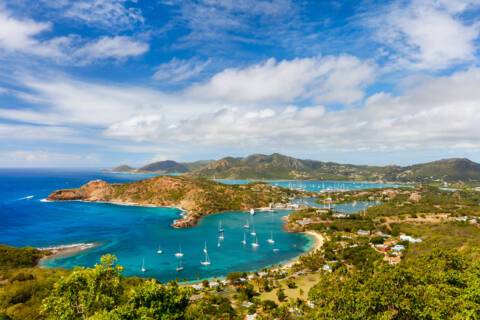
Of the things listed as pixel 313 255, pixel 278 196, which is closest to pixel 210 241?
pixel 313 255

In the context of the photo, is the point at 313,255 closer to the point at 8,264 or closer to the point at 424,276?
the point at 424,276

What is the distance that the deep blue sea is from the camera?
6994 centimetres

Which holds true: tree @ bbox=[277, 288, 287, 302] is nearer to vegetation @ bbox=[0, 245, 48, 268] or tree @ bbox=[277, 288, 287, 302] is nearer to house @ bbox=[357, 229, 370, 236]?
house @ bbox=[357, 229, 370, 236]

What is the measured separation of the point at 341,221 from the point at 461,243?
150 feet

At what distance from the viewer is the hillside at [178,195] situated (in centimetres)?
15050

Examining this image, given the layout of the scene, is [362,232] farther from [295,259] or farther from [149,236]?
[149,236]

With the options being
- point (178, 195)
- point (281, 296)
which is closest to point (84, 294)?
point (281, 296)

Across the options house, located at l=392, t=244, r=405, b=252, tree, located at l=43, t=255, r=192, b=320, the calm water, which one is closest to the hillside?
the calm water

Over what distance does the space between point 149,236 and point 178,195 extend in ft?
209

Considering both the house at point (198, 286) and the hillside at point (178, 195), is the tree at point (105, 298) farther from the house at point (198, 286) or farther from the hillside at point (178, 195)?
the hillside at point (178, 195)

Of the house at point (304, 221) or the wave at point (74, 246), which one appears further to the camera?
the house at point (304, 221)

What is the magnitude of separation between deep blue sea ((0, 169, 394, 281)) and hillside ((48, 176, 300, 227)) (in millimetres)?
10396

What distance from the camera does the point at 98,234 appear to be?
97.3m

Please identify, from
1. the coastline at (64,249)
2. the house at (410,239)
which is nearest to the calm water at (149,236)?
the coastline at (64,249)
